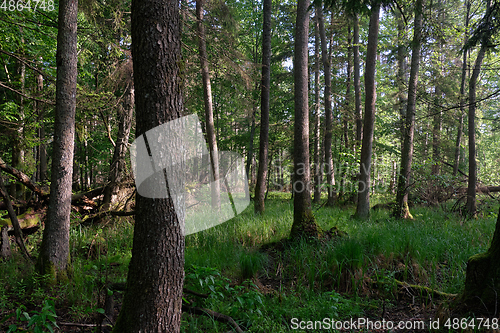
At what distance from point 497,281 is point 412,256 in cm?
200

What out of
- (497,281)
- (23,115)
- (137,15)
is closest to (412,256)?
(497,281)

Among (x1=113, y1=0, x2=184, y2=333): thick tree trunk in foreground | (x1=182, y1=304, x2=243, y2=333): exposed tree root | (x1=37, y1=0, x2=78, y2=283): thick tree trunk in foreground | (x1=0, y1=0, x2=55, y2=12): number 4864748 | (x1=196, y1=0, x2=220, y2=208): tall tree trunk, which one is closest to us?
(x1=113, y1=0, x2=184, y2=333): thick tree trunk in foreground

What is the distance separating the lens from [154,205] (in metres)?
2.37

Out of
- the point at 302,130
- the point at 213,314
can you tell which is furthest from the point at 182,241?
the point at 302,130

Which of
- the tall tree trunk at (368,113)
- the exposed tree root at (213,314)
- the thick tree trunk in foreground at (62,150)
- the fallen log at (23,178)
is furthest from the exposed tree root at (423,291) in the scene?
the fallen log at (23,178)

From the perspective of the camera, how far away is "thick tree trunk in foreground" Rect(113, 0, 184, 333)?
2318 mm

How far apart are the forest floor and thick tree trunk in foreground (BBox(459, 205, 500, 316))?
204 mm

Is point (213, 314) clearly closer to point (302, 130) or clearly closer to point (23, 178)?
point (302, 130)

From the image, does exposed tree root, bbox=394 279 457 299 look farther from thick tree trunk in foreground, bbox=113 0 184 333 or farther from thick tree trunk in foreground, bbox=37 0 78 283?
thick tree trunk in foreground, bbox=37 0 78 283

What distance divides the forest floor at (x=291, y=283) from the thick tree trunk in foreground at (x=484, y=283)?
0.67ft

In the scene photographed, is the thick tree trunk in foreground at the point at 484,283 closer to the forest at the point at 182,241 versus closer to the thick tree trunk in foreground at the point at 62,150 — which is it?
the forest at the point at 182,241

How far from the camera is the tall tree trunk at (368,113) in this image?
825cm

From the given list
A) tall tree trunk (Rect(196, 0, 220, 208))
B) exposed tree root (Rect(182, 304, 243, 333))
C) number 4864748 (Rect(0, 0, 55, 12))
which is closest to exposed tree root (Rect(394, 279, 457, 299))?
exposed tree root (Rect(182, 304, 243, 333))

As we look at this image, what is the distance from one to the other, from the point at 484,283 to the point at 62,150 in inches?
228
